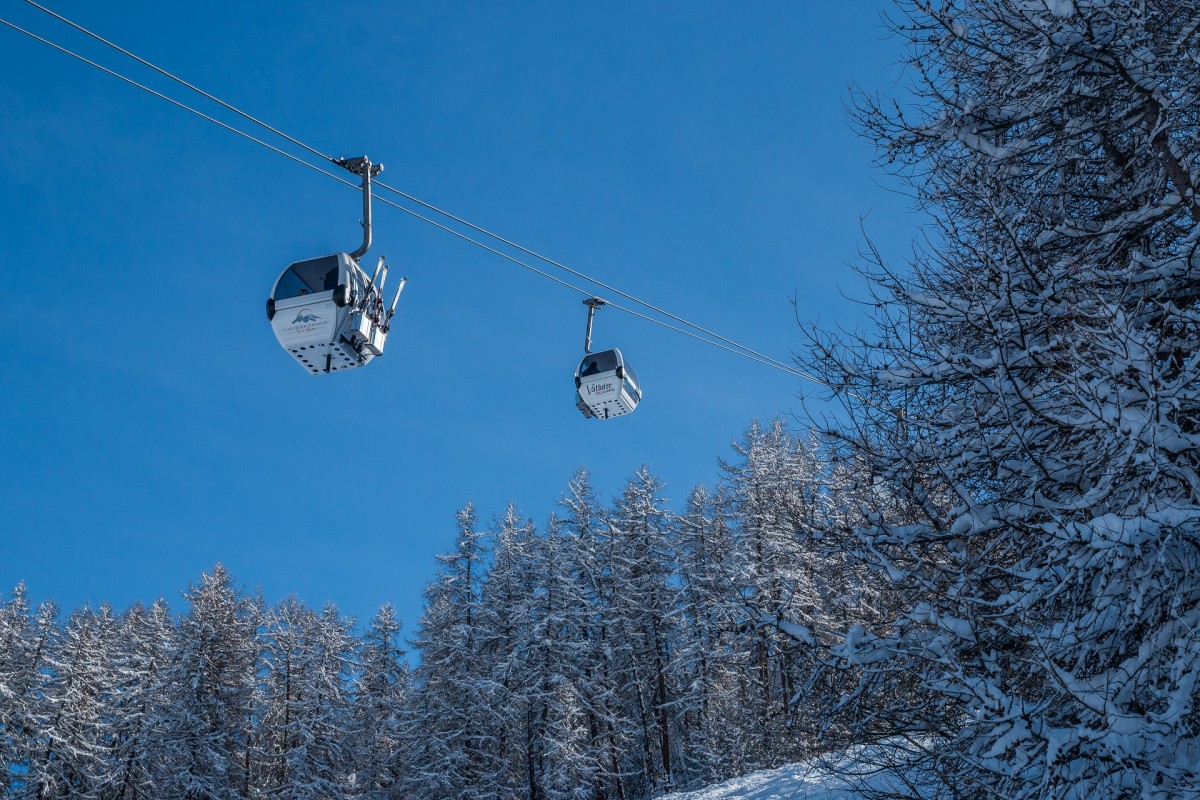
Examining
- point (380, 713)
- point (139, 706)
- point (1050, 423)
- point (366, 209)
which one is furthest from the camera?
point (380, 713)

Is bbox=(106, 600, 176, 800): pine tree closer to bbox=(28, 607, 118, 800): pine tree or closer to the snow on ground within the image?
bbox=(28, 607, 118, 800): pine tree

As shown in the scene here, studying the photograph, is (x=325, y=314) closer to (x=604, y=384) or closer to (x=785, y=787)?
(x=604, y=384)

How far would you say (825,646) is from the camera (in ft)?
21.5

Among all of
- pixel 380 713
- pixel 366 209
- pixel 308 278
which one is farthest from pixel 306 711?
pixel 366 209

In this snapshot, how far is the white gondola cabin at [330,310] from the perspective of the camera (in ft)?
33.2

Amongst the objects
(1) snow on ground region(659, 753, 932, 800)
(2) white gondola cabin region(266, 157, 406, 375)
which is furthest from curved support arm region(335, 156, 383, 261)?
(1) snow on ground region(659, 753, 932, 800)

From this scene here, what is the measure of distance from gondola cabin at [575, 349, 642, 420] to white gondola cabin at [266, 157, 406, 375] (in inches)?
169

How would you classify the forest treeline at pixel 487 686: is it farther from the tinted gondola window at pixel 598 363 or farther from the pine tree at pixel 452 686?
the tinted gondola window at pixel 598 363

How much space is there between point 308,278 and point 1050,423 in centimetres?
817

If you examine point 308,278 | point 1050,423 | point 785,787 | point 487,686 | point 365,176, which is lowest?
point 785,787

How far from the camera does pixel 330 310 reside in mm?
10125

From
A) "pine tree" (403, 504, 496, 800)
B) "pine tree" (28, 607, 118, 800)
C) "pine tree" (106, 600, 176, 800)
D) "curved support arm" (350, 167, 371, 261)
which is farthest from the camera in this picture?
"pine tree" (28, 607, 118, 800)

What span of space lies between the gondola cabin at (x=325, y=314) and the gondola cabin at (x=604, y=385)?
4.34 metres

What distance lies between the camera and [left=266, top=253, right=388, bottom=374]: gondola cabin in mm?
10164
